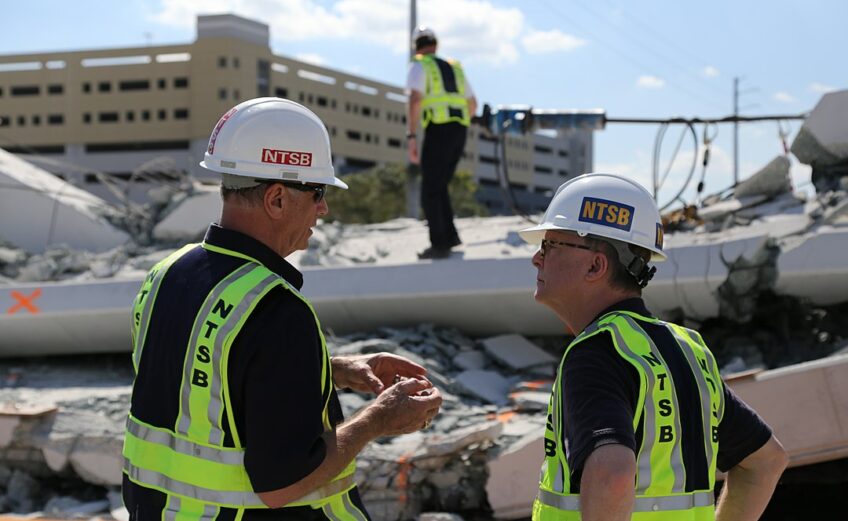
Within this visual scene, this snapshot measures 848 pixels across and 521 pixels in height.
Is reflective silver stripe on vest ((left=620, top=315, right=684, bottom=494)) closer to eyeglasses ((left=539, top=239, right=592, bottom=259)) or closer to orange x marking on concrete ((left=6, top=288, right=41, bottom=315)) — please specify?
eyeglasses ((left=539, top=239, right=592, bottom=259))

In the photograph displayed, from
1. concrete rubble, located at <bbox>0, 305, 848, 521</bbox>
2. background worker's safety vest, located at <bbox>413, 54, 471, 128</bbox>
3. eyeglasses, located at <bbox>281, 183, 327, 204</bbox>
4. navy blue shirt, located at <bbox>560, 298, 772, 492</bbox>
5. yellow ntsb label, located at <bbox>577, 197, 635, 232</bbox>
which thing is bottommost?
concrete rubble, located at <bbox>0, 305, 848, 521</bbox>

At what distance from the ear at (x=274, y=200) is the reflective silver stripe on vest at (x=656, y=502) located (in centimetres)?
96

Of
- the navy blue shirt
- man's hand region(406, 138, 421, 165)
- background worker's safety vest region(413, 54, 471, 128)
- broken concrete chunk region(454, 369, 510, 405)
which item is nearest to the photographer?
the navy blue shirt

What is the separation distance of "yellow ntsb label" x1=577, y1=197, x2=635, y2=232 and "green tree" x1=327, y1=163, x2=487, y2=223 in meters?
33.1

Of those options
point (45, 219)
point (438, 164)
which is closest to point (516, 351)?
point (438, 164)

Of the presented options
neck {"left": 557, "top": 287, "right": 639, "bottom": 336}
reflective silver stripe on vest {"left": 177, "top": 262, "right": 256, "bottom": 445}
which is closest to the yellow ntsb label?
neck {"left": 557, "top": 287, "right": 639, "bottom": 336}

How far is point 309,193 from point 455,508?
3.67m

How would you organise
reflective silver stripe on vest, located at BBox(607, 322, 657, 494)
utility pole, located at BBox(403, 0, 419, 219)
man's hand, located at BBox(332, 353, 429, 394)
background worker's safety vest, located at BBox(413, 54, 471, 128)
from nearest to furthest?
1. reflective silver stripe on vest, located at BBox(607, 322, 657, 494)
2. man's hand, located at BBox(332, 353, 429, 394)
3. background worker's safety vest, located at BBox(413, 54, 471, 128)
4. utility pole, located at BBox(403, 0, 419, 219)

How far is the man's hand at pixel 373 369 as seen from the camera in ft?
8.77

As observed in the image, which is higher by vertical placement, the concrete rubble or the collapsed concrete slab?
the collapsed concrete slab

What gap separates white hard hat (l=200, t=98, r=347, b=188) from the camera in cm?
230

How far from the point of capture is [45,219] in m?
11.1

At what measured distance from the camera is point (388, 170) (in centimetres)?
4044

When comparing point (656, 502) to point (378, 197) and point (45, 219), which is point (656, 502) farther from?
point (378, 197)
